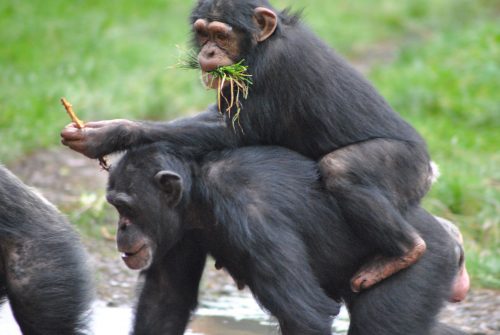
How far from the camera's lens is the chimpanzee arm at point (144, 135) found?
18.4 feet

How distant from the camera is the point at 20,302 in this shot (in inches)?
213

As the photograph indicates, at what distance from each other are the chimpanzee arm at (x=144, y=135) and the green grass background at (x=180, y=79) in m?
2.58

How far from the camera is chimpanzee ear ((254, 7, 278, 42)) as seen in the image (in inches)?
231

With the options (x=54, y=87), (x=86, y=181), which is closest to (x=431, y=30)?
(x=54, y=87)

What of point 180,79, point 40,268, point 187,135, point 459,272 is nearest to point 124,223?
point 40,268

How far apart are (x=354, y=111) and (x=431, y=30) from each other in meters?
12.2

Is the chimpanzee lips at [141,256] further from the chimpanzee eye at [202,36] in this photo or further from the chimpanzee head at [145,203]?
the chimpanzee eye at [202,36]

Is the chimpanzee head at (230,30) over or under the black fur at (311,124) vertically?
over

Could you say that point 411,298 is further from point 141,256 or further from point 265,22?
point 265,22

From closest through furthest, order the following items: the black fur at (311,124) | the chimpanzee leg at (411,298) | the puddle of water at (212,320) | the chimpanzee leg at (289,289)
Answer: the chimpanzee leg at (289,289), the chimpanzee leg at (411,298), the black fur at (311,124), the puddle of water at (212,320)

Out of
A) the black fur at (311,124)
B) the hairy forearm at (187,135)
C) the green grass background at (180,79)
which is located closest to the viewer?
the black fur at (311,124)

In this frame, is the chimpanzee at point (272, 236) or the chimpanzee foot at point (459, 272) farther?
the chimpanzee foot at point (459, 272)

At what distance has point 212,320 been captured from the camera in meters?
6.84

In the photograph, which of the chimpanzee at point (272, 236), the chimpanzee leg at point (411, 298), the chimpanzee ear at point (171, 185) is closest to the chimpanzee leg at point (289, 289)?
the chimpanzee at point (272, 236)
